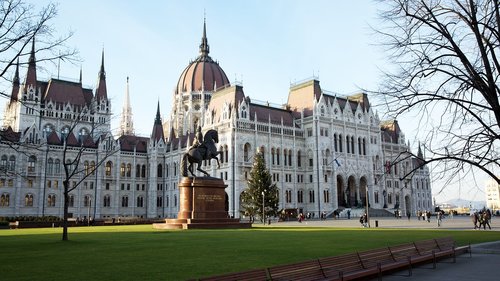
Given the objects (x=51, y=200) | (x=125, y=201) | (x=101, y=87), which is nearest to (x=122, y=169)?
→ (x=125, y=201)

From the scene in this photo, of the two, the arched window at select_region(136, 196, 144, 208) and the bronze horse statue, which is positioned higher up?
the bronze horse statue

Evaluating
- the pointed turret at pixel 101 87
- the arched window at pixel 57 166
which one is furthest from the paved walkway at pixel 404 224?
the pointed turret at pixel 101 87

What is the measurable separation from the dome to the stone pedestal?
2919 inches

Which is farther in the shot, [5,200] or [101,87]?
[101,87]

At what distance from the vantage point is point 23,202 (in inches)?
3172

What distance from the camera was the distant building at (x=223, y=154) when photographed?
80938mm

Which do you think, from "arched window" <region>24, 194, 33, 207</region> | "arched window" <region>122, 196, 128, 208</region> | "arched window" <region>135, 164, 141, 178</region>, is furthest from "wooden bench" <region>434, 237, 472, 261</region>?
"arched window" <region>135, 164, 141, 178</region>

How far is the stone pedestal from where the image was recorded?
35875 millimetres

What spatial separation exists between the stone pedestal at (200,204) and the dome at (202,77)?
2919 inches

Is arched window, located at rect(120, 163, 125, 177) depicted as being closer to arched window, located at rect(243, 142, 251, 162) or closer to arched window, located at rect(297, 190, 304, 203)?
arched window, located at rect(243, 142, 251, 162)

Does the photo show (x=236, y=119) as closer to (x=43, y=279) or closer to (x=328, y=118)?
(x=328, y=118)

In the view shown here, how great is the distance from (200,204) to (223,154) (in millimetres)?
45482

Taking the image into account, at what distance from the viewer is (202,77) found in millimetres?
112750

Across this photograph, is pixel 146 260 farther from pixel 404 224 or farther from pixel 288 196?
pixel 288 196
